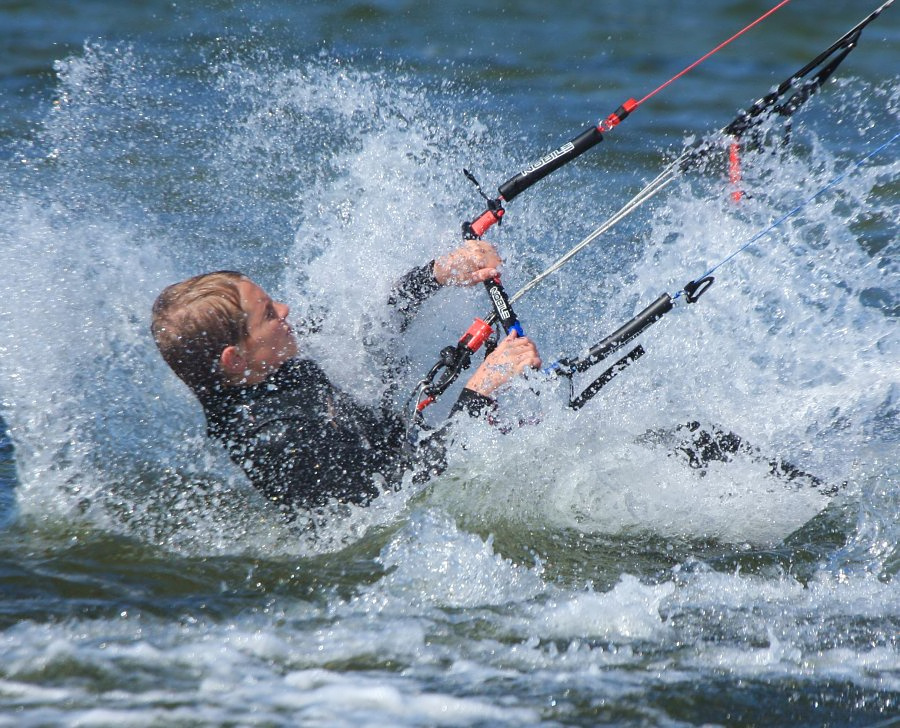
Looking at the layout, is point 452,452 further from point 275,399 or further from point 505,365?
point 275,399

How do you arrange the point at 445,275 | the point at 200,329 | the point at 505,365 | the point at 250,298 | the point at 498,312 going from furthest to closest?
1. the point at 445,275
2. the point at 498,312
3. the point at 505,365
4. the point at 250,298
5. the point at 200,329

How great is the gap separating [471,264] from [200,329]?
107 cm

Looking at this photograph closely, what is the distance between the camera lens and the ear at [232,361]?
337cm

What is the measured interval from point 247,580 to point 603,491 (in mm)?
1375

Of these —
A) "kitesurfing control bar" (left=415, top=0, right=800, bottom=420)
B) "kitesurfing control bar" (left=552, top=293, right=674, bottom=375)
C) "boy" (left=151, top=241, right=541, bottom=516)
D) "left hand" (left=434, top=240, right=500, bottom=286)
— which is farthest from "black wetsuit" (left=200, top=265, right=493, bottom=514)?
"left hand" (left=434, top=240, right=500, bottom=286)

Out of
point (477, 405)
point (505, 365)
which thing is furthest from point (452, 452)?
point (505, 365)

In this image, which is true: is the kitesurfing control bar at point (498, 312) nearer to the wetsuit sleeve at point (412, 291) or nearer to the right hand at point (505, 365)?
the right hand at point (505, 365)

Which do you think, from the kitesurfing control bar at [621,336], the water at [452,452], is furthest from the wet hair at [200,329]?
the kitesurfing control bar at [621,336]

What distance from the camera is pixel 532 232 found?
5.79 metres

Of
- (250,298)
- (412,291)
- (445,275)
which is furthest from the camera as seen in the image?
(412,291)

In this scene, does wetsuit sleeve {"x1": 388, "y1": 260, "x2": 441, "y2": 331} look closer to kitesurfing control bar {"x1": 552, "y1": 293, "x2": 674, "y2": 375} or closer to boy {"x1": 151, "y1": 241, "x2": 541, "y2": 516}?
boy {"x1": 151, "y1": 241, "x2": 541, "y2": 516}

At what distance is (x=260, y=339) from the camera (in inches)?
135

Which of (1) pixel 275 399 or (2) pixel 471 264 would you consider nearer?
(1) pixel 275 399

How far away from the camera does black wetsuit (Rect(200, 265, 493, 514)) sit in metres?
3.39
